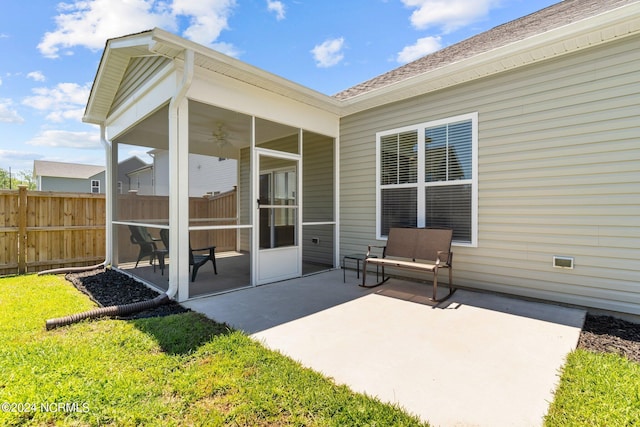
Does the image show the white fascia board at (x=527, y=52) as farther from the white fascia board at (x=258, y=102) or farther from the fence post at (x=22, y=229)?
the fence post at (x=22, y=229)

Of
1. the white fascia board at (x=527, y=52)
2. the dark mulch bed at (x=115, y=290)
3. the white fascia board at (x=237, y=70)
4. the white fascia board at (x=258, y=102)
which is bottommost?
the dark mulch bed at (x=115, y=290)

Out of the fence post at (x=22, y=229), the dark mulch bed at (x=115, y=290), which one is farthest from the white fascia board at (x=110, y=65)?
the dark mulch bed at (x=115, y=290)

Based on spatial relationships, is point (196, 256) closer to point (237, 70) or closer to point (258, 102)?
point (258, 102)

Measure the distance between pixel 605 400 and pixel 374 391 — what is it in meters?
1.42

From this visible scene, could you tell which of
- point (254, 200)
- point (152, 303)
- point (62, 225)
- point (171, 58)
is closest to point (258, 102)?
point (171, 58)

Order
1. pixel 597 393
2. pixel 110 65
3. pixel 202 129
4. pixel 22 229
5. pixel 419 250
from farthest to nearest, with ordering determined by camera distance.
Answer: pixel 22 229, pixel 202 129, pixel 110 65, pixel 419 250, pixel 597 393

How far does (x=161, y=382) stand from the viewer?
2.10m

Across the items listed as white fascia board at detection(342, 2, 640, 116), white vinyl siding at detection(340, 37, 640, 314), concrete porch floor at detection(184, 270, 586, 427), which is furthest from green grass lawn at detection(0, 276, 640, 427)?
white fascia board at detection(342, 2, 640, 116)

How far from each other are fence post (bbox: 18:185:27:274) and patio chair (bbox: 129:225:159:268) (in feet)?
7.75

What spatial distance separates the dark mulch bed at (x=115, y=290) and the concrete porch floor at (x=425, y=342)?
376 mm

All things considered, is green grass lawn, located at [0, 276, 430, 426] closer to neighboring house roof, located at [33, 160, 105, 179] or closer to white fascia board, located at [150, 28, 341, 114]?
white fascia board, located at [150, 28, 341, 114]

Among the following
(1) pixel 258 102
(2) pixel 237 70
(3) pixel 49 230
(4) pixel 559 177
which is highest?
(2) pixel 237 70

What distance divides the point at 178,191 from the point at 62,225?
4206mm

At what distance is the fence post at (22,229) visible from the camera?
5715 millimetres
